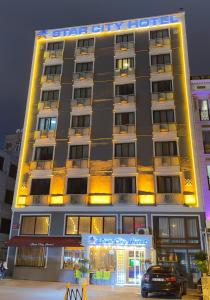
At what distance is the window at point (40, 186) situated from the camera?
2987cm

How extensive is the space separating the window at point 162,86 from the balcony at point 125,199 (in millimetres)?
11283

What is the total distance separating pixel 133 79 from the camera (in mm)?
33031

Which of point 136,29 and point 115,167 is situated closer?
point 115,167

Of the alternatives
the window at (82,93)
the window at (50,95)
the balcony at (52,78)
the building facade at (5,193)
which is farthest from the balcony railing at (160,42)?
the building facade at (5,193)

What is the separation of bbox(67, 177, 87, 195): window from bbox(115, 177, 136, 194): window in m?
3.02

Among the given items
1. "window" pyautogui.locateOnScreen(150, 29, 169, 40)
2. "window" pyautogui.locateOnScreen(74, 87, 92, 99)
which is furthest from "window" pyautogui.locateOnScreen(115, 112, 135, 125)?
"window" pyautogui.locateOnScreen(150, 29, 169, 40)

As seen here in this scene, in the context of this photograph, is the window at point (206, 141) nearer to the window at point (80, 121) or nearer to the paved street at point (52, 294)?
the window at point (80, 121)

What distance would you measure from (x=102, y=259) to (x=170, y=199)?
302 inches

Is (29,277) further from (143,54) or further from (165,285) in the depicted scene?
(143,54)

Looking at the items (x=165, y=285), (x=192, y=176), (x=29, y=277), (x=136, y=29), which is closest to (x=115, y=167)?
(x=192, y=176)

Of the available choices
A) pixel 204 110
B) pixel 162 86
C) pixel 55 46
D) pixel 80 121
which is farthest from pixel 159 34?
pixel 80 121

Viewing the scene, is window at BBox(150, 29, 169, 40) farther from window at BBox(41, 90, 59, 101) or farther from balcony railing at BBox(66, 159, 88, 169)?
balcony railing at BBox(66, 159, 88, 169)

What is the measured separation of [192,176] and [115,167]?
274 inches

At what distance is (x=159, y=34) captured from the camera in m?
34.8
